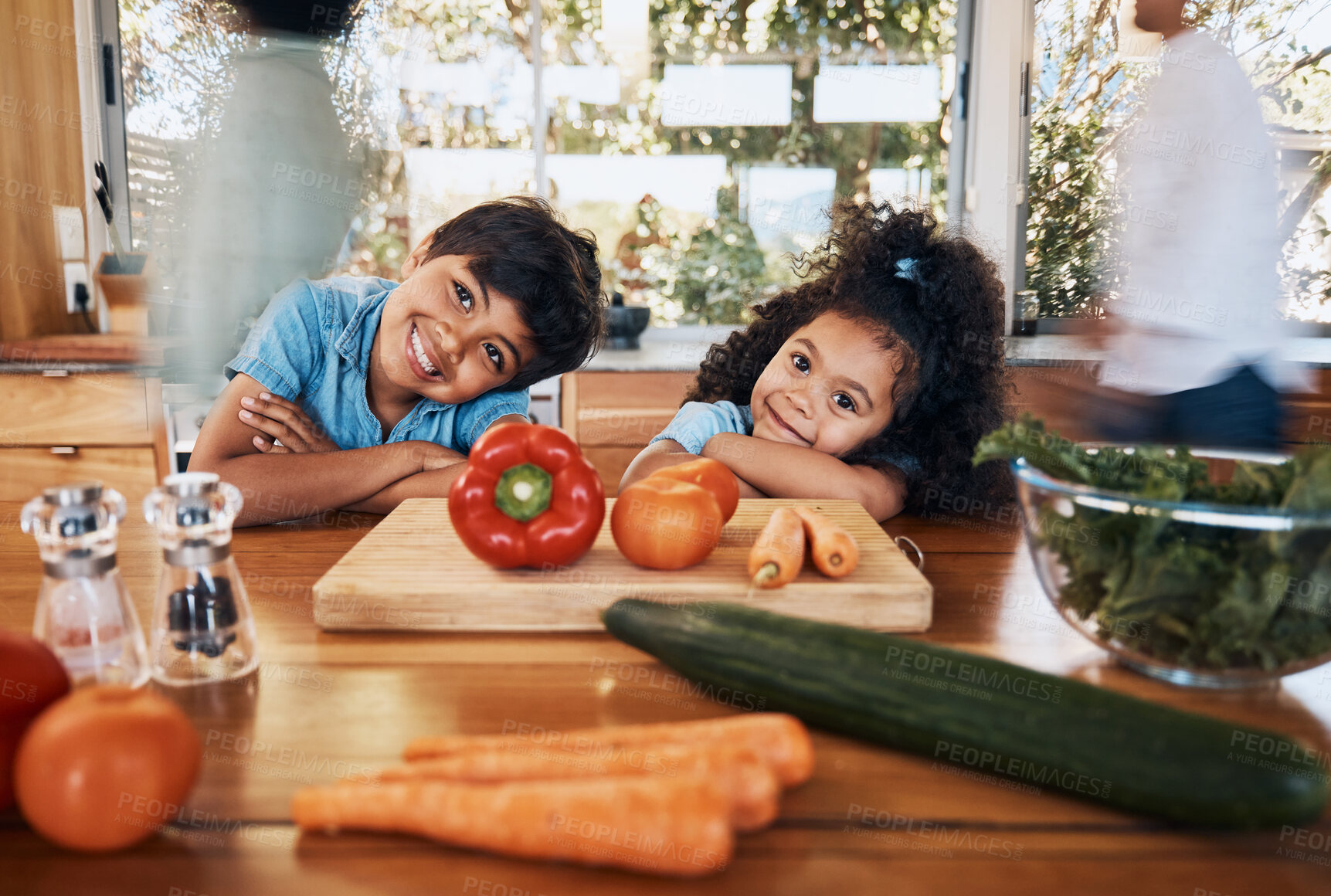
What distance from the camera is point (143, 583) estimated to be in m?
1.04

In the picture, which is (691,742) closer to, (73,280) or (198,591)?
(198,591)

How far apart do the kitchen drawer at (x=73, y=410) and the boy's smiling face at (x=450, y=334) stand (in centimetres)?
180

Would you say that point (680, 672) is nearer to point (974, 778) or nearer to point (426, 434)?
point (974, 778)

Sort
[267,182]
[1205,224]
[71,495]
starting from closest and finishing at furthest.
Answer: [71,495] → [1205,224] → [267,182]

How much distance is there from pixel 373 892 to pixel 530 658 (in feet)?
1.10

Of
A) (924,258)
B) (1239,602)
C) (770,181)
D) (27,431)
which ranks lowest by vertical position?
(27,431)

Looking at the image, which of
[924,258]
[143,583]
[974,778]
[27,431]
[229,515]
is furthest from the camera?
[27,431]

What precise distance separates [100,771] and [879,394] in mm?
1481

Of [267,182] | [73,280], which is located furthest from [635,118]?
[73,280]

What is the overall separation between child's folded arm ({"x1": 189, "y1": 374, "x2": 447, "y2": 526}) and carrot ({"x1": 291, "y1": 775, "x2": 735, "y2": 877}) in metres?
0.97

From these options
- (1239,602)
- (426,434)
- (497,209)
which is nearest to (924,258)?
(497,209)

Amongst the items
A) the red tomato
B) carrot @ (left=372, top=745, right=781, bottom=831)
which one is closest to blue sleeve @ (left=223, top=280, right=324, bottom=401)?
the red tomato

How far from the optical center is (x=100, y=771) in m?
0.50

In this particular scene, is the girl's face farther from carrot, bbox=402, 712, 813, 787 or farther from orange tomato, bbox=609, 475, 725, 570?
carrot, bbox=402, 712, 813, 787
